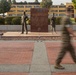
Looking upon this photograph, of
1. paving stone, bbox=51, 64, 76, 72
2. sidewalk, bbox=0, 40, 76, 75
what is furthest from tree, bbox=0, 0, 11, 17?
paving stone, bbox=51, 64, 76, 72

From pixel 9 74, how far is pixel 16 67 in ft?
3.20

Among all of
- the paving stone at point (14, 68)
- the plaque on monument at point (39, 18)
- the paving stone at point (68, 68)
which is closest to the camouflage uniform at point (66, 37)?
the paving stone at point (68, 68)

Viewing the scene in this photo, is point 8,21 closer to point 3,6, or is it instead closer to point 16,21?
point 16,21

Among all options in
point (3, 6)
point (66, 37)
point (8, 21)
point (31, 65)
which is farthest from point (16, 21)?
point (3, 6)

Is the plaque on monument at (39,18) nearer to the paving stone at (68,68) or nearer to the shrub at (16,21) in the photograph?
the shrub at (16,21)

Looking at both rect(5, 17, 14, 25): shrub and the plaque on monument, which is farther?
rect(5, 17, 14, 25): shrub

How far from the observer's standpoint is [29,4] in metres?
110

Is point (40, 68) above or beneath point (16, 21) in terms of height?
above

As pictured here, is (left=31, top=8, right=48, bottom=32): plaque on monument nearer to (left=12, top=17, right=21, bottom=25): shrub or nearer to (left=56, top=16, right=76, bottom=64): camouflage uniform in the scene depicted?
(left=12, top=17, right=21, bottom=25): shrub

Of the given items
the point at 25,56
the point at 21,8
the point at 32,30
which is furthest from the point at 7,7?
the point at 25,56

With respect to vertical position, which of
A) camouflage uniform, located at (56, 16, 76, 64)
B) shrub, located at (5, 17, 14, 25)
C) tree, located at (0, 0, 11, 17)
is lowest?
tree, located at (0, 0, 11, 17)

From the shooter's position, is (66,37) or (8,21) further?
(8,21)

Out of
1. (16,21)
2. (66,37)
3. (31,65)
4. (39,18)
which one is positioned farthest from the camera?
(16,21)

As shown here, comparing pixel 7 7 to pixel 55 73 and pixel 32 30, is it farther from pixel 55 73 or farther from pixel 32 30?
pixel 55 73
